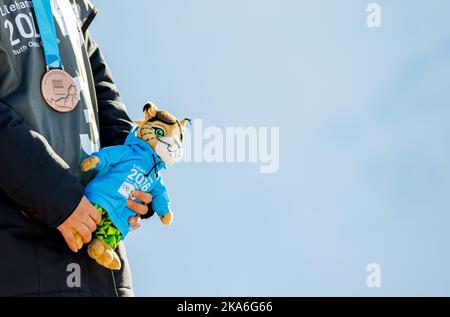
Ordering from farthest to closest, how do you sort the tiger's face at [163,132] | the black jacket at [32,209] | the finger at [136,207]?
the tiger's face at [163,132] → the finger at [136,207] → the black jacket at [32,209]

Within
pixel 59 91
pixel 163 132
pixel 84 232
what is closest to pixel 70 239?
pixel 84 232

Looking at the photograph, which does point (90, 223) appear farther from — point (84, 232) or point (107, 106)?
point (107, 106)

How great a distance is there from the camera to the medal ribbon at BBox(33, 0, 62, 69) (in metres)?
3.19

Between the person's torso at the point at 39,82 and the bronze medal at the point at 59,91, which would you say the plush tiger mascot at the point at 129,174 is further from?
the bronze medal at the point at 59,91

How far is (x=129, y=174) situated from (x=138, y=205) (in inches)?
4.2

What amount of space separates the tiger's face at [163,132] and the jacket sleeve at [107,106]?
70 mm

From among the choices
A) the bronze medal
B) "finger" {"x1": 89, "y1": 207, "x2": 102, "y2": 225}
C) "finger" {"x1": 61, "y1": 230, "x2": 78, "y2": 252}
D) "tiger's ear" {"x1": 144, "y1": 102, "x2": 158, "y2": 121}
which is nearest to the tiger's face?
"tiger's ear" {"x1": 144, "y1": 102, "x2": 158, "y2": 121}

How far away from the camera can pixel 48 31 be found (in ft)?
10.6

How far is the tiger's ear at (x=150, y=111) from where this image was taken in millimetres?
3547

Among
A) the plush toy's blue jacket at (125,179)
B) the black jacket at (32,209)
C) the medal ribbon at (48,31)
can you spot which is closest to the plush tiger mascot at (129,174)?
the plush toy's blue jacket at (125,179)

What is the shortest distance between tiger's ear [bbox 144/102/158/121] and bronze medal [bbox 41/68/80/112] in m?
0.36

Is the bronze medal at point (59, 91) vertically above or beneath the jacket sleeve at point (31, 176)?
above
